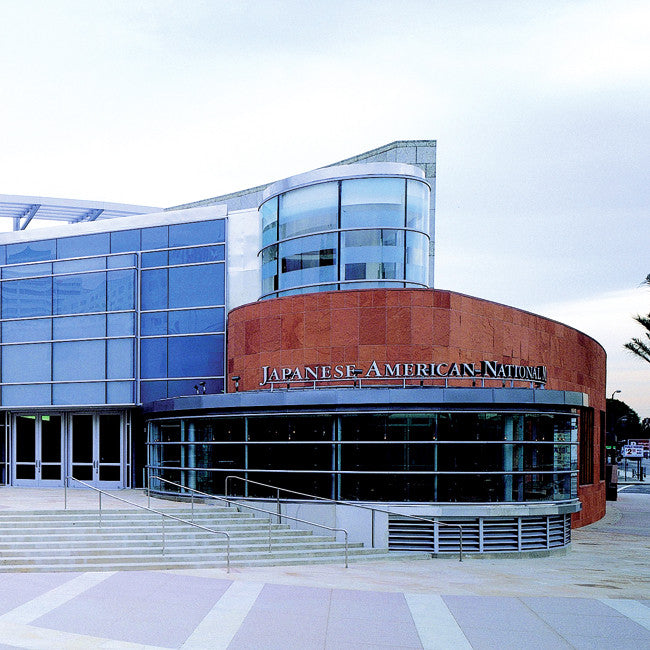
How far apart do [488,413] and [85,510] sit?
9969 millimetres

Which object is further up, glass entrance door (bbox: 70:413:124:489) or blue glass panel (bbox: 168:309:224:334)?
blue glass panel (bbox: 168:309:224:334)

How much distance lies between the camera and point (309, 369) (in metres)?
24.0

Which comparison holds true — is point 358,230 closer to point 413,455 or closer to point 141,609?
point 413,455

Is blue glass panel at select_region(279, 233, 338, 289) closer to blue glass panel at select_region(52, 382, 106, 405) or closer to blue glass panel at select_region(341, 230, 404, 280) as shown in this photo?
blue glass panel at select_region(341, 230, 404, 280)

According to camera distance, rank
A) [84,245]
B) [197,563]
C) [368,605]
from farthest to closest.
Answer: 1. [84,245]
2. [197,563]
3. [368,605]

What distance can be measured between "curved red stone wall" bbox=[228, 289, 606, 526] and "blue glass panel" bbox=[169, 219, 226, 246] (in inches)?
153

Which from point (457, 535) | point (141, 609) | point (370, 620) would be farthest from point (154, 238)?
point (370, 620)

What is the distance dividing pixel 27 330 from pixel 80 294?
8.69ft

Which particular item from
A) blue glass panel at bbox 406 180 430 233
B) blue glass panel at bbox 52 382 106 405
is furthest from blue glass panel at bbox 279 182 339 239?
blue glass panel at bbox 52 382 106 405

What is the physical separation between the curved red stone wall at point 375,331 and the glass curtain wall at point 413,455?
9.05ft

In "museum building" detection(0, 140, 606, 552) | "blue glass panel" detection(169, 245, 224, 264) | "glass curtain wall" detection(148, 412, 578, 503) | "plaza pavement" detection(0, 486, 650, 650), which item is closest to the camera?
"plaza pavement" detection(0, 486, 650, 650)

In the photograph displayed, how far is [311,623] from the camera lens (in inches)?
494

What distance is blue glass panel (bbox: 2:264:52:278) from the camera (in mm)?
32156

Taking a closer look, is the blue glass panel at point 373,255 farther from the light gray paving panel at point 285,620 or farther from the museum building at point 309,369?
the light gray paving panel at point 285,620
